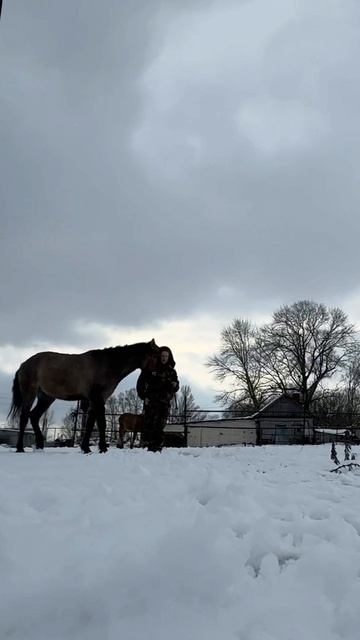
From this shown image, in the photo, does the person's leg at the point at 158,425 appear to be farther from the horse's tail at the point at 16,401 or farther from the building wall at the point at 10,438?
the building wall at the point at 10,438

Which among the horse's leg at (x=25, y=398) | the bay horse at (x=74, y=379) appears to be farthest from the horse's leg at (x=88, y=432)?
the horse's leg at (x=25, y=398)

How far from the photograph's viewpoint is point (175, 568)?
1.82m

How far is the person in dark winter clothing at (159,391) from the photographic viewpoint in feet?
29.5

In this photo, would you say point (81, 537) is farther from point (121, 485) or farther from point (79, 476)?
point (79, 476)

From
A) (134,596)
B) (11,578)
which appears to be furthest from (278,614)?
(11,578)

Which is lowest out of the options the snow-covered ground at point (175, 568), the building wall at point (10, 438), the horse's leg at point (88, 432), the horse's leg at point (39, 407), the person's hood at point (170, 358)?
the building wall at point (10, 438)

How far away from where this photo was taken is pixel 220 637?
55.4 inches

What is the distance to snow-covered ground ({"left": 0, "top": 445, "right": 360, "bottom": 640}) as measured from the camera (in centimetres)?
148

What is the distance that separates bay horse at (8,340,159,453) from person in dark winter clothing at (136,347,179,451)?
216 millimetres

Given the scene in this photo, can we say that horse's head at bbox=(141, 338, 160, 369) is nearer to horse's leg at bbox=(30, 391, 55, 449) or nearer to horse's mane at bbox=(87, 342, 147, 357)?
horse's mane at bbox=(87, 342, 147, 357)

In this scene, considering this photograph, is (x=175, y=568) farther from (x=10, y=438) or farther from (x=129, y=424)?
(x=10, y=438)

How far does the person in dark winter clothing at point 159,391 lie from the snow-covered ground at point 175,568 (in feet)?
19.6

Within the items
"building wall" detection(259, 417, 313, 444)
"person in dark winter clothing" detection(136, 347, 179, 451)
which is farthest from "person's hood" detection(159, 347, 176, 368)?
"building wall" detection(259, 417, 313, 444)

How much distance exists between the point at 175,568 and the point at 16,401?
311 inches
